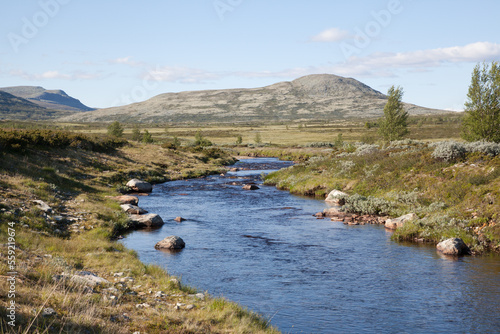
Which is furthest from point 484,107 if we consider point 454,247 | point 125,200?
point 125,200

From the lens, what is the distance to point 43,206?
24.2m

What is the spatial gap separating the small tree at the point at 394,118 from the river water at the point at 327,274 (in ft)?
126

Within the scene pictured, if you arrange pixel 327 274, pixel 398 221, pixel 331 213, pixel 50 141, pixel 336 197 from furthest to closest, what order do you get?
pixel 50 141
pixel 336 197
pixel 331 213
pixel 398 221
pixel 327 274

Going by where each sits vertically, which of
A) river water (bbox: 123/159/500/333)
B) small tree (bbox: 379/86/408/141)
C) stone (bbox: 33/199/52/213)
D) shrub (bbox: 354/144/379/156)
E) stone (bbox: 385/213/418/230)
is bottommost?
river water (bbox: 123/159/500/333)

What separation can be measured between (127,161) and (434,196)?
3924 centimetres

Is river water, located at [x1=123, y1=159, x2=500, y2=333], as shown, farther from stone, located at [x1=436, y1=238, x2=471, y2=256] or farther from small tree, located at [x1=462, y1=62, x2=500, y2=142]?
small tree, located at [x1=462, y1=62, x2=500, y2=142]

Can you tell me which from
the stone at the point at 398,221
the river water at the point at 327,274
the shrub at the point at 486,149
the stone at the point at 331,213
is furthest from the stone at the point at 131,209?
the shrub at the point at 486,149

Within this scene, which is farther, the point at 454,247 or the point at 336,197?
the point at 336,197

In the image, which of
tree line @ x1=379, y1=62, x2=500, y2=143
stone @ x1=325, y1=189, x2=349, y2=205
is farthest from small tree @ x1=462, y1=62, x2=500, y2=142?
stone @ x1=325, y1=189, x2=349, y2=205

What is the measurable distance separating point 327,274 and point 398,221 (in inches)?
419

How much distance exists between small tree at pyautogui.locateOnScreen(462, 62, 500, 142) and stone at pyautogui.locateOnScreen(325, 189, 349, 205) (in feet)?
54.0

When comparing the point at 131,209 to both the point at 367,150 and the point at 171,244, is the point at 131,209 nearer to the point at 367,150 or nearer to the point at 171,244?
the point at 171,244

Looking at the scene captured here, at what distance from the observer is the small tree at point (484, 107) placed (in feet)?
133

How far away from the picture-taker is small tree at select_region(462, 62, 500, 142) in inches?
1602
